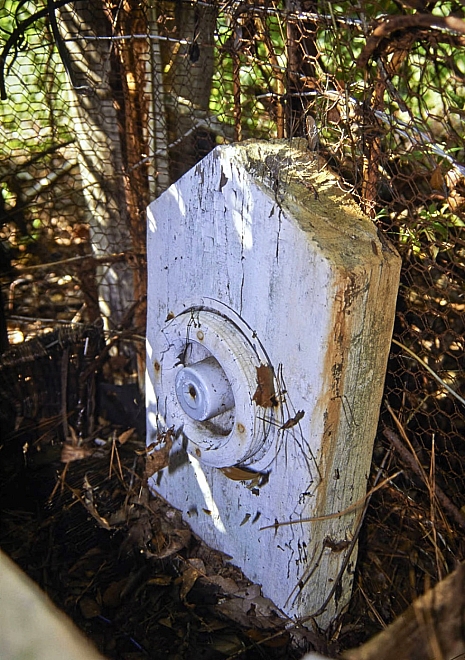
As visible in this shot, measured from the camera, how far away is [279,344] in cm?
156

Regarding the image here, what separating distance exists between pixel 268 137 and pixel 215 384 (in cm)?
99

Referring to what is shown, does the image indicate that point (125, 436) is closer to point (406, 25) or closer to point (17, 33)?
point (17, 33)

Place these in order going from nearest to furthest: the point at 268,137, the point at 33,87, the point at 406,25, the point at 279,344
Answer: the point at 406,25
the point at 279,344
the point at 268,137
the point at 33,87

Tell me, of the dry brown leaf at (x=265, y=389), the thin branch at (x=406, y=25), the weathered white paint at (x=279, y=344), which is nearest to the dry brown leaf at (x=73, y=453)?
the weathered white paint at (x=279, y=344)

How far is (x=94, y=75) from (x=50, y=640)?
2183 millimetres

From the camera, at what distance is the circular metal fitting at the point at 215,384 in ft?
5.32

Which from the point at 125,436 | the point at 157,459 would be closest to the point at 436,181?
the point at 157,459

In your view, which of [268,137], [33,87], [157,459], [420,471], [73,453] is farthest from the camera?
[33,87]

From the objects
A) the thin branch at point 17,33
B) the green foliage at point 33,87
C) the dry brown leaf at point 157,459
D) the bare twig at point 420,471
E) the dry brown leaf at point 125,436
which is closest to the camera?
the bare twig at point 420,471

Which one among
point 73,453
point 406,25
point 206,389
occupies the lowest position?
point 73,453

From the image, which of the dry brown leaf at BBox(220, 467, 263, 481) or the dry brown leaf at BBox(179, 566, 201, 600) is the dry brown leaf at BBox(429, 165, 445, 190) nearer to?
the dry brown leaf at BBox(220, 467, 263, 481)

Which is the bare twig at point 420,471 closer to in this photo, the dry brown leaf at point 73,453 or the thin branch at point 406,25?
the thin branch at point 406,25

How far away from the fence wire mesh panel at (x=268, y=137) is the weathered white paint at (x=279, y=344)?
0.60 feet

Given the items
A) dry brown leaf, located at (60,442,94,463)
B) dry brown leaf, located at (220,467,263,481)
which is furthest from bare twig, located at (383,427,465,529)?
dry brown leaf, located at (60,442,94,463)
